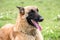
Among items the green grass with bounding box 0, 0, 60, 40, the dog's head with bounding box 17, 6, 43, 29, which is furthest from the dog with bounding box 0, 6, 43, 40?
the green grass with bounding box 0, 0, 60, 40

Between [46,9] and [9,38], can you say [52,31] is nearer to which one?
[9,38]

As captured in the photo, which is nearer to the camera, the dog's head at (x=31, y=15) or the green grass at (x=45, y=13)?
the dog's head at (x=31, y=15)

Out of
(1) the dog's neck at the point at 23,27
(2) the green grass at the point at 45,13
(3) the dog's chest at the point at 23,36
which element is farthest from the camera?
(2) the green grass at the point at 45,13

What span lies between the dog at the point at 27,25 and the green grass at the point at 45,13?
186cm

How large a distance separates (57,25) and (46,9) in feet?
12.5

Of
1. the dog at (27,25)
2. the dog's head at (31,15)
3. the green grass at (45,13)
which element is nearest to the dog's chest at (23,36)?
the dog at (27,25)

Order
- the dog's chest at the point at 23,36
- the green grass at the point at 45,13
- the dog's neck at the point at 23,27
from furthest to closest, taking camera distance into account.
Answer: the green grass at the point at 45,13 < the dog's chest at the point at 23,36 < the dog's neck at the point at 23,27

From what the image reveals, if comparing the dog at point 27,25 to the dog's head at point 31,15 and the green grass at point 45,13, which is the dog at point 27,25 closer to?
the dog's head at point 31,15

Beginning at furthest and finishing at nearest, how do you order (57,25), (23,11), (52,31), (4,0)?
1. (4,0)
2. (57,25)
3. (52,31)
4. (23,11)

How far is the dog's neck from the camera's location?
8.38 meters

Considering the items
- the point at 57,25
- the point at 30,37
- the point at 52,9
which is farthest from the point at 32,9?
the point at 52,9

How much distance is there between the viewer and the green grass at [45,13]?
35.4ft

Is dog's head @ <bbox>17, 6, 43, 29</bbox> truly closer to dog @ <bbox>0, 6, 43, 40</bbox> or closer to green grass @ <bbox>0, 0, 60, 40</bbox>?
dog @ <bbox>0, 6, 43, 40</bbox>

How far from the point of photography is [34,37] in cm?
862
